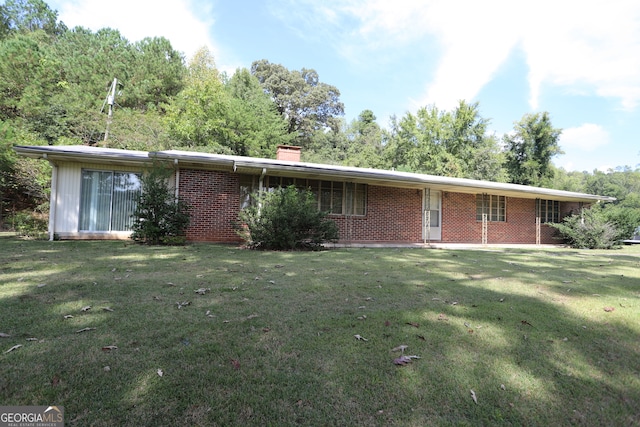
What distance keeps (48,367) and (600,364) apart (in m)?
3.84

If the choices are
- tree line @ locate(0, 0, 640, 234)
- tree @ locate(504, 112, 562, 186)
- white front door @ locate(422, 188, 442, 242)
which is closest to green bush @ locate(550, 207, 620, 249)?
white front door @ locate(422, 188, 442, 242)

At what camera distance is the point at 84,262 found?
18.1 feet

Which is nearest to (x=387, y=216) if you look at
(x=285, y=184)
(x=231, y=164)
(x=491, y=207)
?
(x=285, y=184)

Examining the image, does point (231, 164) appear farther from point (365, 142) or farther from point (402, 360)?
point (365, 142)

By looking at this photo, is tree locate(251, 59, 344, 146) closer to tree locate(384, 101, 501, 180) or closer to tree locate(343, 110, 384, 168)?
tree locate(343, 110, 384, 168)

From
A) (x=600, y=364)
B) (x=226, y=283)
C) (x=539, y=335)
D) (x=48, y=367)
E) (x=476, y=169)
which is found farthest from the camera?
(x=476, y=169)

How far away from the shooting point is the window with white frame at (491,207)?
14.2m

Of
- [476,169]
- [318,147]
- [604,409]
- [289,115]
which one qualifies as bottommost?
[604,409]

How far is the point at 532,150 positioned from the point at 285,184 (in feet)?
101

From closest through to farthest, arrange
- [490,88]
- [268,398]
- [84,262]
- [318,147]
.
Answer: [268,398], [84,262], [490,88], [318,147]

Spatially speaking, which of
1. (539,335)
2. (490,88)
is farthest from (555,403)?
(490,88)

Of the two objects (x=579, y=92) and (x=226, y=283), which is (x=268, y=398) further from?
(x=579, y=92)

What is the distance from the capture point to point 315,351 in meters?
2.37

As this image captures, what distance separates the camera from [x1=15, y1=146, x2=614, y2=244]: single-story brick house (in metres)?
9.55
